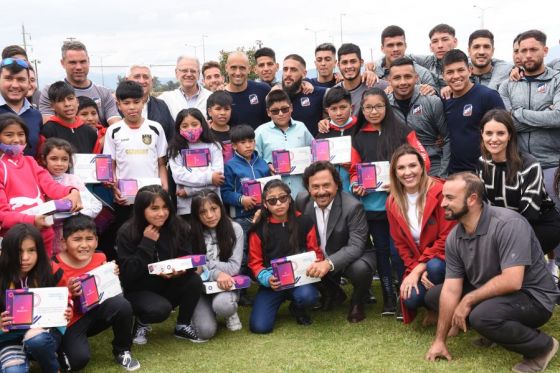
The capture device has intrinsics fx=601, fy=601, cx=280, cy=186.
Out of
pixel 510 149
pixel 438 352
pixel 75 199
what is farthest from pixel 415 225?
pixel 75 199

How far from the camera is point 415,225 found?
19.4 feet

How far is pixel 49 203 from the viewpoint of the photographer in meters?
5.27

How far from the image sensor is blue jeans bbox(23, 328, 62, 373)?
471 cm

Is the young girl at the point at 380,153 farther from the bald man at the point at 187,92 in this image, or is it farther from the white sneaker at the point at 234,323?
the bald man at the point at 187,92

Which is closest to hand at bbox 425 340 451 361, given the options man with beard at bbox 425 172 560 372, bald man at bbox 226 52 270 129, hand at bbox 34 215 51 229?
man with beard at bbox 425 172 560 372

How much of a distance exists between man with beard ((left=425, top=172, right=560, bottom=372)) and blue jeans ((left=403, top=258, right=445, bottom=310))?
1.61 ft

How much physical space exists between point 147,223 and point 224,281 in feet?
3.18

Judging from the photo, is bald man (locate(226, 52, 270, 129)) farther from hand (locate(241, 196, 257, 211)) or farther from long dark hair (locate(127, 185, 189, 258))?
long dark hair (locate(127, 185, 189, 258))

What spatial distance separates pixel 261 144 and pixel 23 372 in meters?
3.66

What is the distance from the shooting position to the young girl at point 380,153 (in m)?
6.42

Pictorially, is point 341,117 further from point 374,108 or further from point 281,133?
point 281,133

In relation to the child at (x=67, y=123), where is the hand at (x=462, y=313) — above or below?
below

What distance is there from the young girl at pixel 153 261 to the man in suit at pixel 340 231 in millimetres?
1388

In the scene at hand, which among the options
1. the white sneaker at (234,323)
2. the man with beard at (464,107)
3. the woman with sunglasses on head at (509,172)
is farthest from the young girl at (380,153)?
the white sneaker at (234,323)
